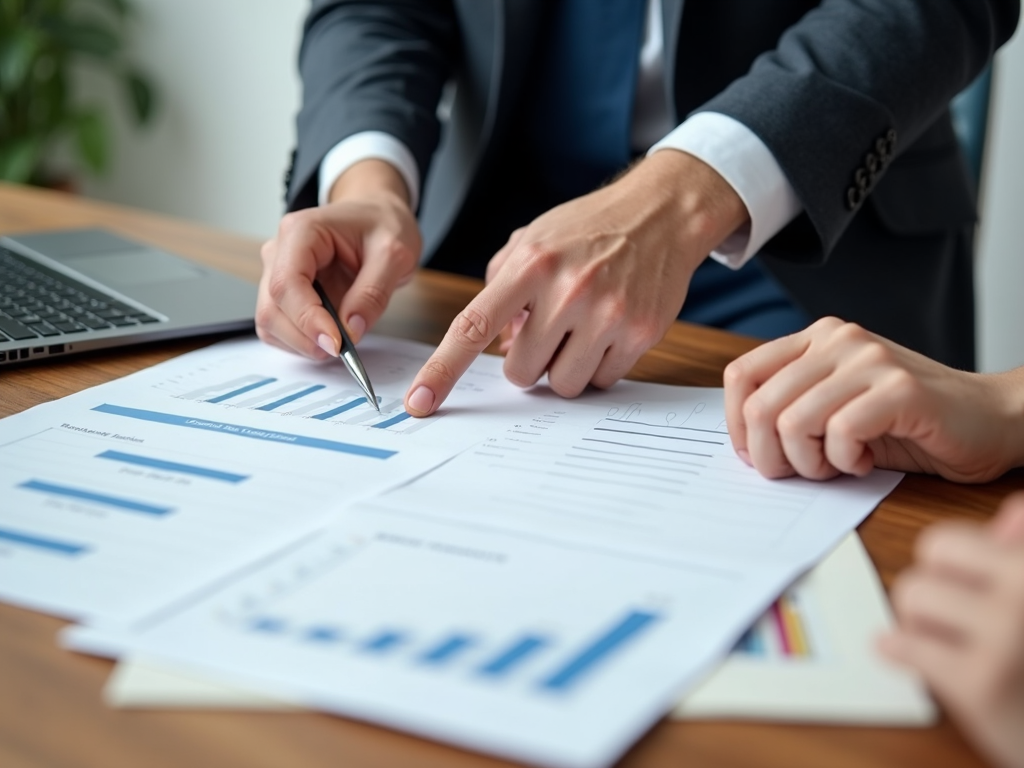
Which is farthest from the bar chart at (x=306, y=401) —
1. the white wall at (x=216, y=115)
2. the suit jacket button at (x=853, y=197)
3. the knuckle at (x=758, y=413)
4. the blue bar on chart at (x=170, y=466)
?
the white wall at (x=216, y=115)

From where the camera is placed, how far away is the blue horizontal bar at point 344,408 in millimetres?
665

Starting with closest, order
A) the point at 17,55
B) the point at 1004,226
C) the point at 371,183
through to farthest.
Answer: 1. the point at 371,183
2. the point at 1004,226
3. the point at 17,55

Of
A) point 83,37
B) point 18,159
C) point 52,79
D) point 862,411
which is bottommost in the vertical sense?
point 18,159

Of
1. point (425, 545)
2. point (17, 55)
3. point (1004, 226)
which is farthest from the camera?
point (17, 55)

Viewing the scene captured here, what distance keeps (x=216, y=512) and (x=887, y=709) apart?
1.04 ft

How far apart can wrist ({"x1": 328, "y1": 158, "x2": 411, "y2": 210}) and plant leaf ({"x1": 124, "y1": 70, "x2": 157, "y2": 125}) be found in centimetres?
220

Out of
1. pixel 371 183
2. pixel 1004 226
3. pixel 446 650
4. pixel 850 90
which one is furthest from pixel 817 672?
pixel 1004 226

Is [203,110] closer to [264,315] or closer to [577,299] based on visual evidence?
[264,315]

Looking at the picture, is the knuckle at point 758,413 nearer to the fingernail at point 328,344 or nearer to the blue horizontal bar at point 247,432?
the blue horizontal bar at point 247,432

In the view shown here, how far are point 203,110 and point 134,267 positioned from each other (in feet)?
7.22

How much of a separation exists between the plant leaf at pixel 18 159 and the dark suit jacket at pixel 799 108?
6.10ft

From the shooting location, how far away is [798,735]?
1.17ft

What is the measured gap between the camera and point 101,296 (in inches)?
34.4

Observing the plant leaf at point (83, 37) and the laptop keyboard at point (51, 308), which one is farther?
the plant leaf at point (83, 37)
